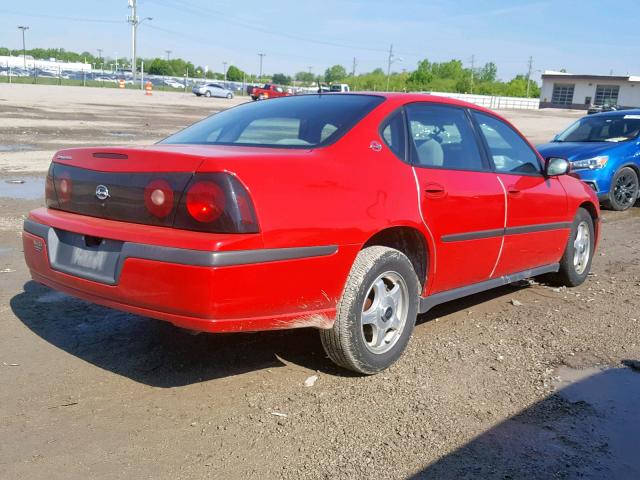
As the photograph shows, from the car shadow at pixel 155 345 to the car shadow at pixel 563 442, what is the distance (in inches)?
38.5

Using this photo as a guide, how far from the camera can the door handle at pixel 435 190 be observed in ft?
12.7

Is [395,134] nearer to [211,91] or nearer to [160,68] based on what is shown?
[211,91]

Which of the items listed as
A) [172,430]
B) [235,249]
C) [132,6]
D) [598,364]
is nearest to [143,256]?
[235,249]

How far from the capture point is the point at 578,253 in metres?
5.80

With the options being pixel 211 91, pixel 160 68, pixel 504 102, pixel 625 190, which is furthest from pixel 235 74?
pixel 625 190

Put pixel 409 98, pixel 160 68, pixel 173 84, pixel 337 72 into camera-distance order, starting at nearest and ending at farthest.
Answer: pixel 409 98 → pixel 173 84 → pixel 160 68 → pixel 337 72

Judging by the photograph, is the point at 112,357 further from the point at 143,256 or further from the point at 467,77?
the point at 467,77

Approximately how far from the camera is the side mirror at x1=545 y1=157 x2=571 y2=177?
199 inches

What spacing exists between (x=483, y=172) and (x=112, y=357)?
105 inches

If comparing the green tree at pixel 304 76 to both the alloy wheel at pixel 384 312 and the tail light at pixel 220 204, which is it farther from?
the tail light at pixel 220 204

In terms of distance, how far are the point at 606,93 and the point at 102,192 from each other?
83.3 m

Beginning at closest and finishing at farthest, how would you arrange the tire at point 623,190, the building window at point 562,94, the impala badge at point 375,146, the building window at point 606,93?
the impala badge at point 375,146, the tire at point 623,190, the building window at point 606,93, the building window at point 562,94

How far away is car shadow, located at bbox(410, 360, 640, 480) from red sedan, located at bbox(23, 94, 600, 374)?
32.7 inches

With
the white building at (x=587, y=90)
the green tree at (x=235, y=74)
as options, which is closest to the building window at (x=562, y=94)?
the white building at (x=587, y=90)
